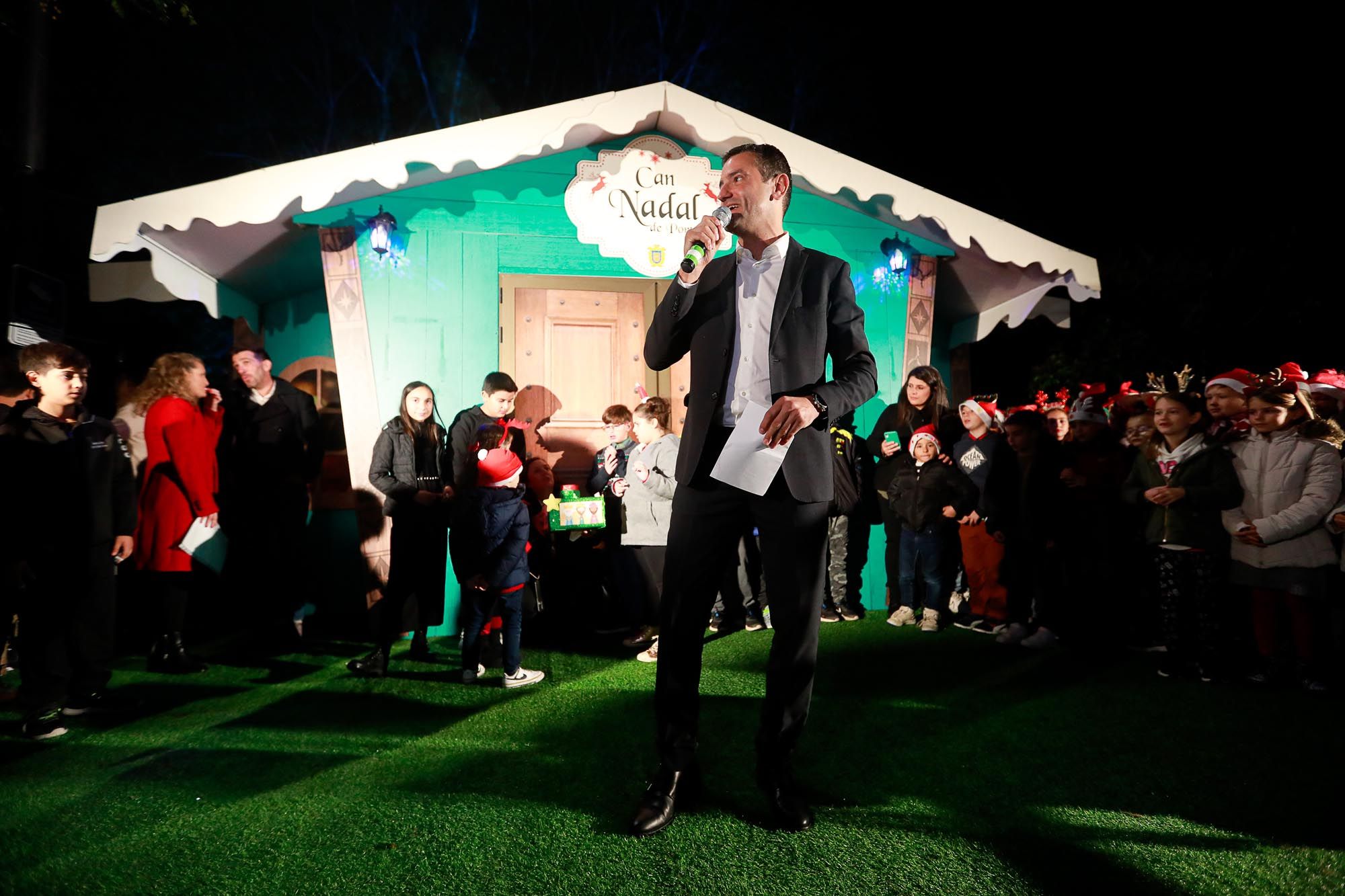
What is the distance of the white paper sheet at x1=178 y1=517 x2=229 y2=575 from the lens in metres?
4.67

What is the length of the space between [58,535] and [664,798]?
129 inches

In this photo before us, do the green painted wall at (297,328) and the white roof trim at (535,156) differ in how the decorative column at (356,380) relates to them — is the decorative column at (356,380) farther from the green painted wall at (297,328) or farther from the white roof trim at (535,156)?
the green painted wall at (297,328)

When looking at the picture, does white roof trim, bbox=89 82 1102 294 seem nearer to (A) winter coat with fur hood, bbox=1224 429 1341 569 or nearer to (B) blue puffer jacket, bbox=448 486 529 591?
(B) blue puffer jacket, bbox=448 486 529 591

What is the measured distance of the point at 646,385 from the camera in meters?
6.50

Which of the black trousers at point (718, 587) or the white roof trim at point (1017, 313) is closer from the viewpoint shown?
the black trousers at point (718, 587)

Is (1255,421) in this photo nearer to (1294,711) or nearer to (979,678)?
(1294,711)

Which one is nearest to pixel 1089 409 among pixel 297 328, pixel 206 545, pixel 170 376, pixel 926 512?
pixel 926 512

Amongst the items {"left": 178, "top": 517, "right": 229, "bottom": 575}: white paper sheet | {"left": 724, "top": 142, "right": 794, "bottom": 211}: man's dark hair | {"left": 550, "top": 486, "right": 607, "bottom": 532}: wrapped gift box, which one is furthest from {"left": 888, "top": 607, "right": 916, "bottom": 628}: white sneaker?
{"left": 178, "top": 517, "right": 229, "bottom": 575}: white paper sheet

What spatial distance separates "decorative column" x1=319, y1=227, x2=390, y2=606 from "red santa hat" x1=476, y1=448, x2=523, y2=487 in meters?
1.81

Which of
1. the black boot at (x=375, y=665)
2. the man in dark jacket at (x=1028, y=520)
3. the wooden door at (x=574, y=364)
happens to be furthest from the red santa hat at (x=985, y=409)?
the black boot at (x=375, y=665)

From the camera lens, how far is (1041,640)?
527 centimetres

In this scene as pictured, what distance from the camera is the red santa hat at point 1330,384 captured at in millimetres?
5016

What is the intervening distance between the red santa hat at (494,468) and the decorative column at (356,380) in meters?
1.81

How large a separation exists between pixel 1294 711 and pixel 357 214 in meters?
6.84
